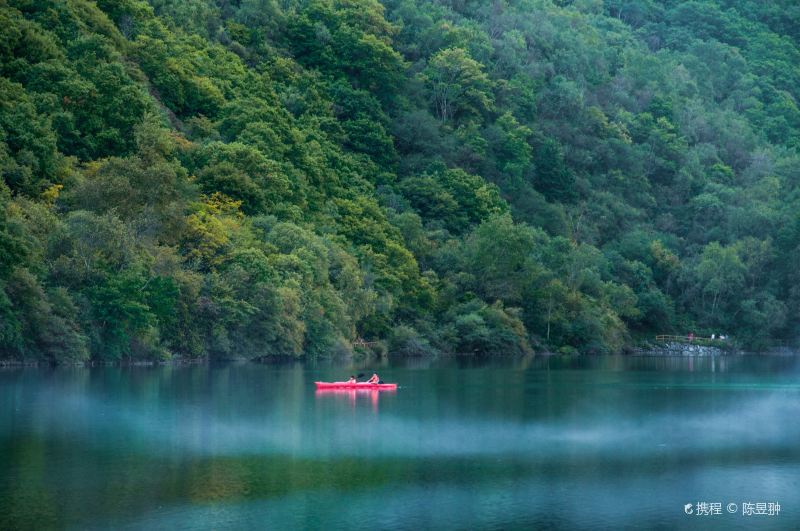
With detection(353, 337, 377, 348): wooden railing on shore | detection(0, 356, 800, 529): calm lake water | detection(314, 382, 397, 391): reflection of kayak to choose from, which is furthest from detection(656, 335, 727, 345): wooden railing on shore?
detection(314, 382, 397, 391): reflection of kayak

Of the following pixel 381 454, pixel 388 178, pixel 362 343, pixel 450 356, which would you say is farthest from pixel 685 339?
pixel 381 454

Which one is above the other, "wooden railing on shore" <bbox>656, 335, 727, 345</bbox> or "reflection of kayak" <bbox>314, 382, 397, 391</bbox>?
"wooden railing on shore" <bbox>656, 335, 727, 345</bbox>

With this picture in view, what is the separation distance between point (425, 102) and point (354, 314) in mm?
50515

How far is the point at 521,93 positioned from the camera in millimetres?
132500

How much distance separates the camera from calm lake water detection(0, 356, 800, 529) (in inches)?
1003

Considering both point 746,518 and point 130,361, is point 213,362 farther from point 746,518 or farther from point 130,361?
point 746,518

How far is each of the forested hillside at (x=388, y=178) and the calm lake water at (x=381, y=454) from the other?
435 inches

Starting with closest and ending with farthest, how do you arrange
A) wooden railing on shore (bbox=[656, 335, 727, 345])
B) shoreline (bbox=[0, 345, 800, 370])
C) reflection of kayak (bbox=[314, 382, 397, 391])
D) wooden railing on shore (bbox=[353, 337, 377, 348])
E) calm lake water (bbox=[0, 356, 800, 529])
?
1. calm lake water (bbox=[0, 356, 800, 529])
2. reflection of kayak (bbox=[314, 382, 397, 391])
3. shoreline (bbox=[0, 345, 800, 370])
4. wooden railing on shore (bbox=[353, 337, 377, 348])
5. wooden railing on shore (bbox=[656, 335, 727, 345])

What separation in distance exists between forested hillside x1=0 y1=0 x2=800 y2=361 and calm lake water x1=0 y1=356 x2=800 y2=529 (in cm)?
1104

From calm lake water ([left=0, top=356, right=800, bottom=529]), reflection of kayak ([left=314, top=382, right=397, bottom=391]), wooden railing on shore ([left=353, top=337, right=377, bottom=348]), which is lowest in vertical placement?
calm lake water ([left=0, top=356, right=800, bottom=529])

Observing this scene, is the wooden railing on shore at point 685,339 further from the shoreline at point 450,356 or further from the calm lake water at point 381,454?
the calm lake water at point 381,454

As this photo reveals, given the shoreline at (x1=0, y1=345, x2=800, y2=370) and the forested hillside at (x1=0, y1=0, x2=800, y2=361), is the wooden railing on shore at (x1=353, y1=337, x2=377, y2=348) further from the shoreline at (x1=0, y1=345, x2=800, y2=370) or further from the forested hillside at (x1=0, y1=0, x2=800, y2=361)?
the shoreline at (x1=0, y1=345, x2=800, y2=370)

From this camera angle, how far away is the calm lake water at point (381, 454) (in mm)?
25469

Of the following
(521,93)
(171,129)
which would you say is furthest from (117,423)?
(521,93)
